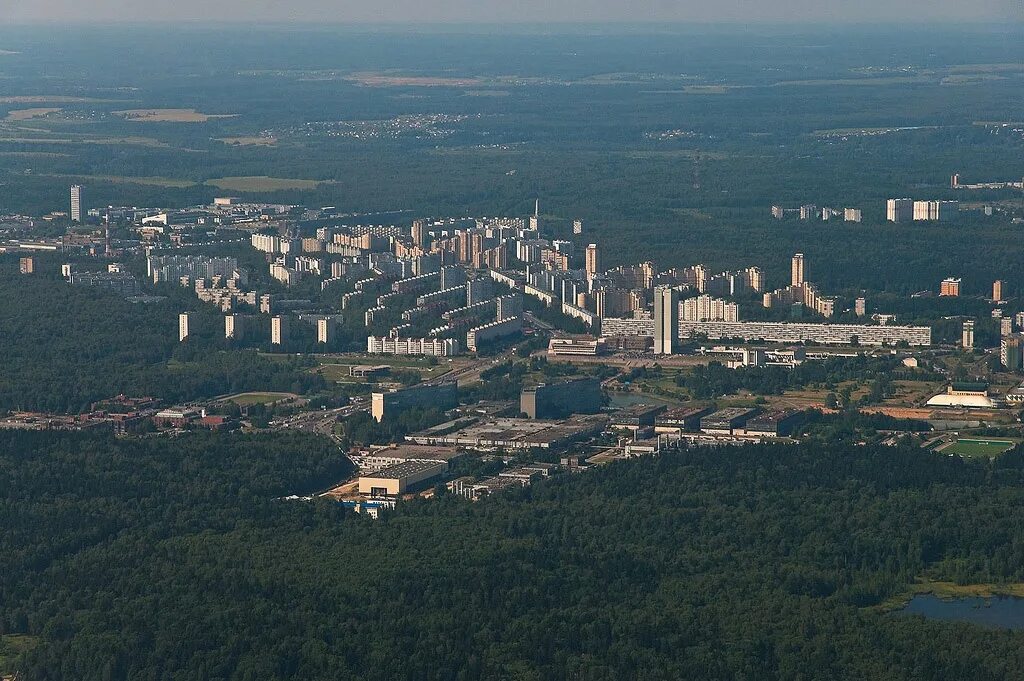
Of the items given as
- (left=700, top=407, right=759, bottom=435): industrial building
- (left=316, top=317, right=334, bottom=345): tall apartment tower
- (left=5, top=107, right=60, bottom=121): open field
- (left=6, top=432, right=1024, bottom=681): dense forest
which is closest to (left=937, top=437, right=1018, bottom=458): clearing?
(left=6, top=432, right=1024, bottom=681): dense forest

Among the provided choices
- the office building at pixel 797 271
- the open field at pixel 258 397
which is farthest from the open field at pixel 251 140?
the open field at pixel 258 397

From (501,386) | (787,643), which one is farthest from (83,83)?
(787,643)

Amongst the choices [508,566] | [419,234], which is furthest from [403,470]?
[419,234]

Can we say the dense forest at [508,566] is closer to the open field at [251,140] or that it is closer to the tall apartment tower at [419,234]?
the tall apartment tower at [419,234]

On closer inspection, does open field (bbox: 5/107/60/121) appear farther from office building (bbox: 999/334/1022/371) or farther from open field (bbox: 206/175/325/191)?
office building (bbox: 999/334/1022/371)

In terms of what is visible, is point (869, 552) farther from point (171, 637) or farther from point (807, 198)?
point (807, 198)
